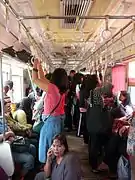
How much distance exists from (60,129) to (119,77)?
4.53 metres

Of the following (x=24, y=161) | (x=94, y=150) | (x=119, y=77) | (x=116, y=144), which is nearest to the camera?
(x=24, y=161)

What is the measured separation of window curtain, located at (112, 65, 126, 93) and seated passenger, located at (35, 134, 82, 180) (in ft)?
14.9

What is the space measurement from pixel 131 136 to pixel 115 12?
5.76ft

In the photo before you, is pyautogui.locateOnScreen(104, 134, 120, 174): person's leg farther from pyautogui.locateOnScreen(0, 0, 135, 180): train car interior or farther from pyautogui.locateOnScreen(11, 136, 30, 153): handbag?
pyautogui.locateOnScreen(11, 136, 30, 153): handbag

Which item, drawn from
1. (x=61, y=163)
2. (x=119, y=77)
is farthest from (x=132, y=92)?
(x=61, y=163)

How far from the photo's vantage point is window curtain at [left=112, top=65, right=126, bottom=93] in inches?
284

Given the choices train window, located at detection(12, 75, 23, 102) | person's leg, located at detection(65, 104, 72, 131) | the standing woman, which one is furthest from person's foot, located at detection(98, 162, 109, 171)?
train window, located at detection(12, 75, 23, 102)

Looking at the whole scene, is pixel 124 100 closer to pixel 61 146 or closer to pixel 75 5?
pixel 75 5

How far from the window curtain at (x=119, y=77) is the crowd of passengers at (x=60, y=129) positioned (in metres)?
1.52

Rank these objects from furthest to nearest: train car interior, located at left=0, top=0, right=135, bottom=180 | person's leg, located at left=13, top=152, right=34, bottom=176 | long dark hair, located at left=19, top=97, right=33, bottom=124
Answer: long dark hair, located at left=19, top=97, right=33, bottom=124
person's leg, located at left=13, top=152, right=34, bottom=176
train car interior, located at left=0, top=0, right=135, bottom=180

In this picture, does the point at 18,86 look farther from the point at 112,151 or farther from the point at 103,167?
the point at 112,151

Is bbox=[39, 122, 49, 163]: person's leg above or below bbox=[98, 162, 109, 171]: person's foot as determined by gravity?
above

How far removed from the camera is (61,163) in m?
2.66

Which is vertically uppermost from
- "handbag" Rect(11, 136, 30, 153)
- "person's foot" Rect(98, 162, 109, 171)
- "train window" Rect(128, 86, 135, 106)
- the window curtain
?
the window curtain
